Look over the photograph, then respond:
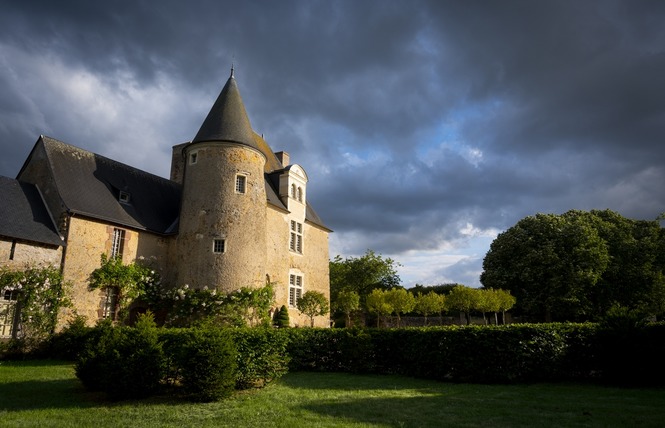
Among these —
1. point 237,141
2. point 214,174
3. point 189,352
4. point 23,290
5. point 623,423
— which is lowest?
point 623,423

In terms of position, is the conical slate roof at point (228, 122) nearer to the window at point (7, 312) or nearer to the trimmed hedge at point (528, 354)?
the window at point (7, 312)

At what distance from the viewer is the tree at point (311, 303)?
22.9m

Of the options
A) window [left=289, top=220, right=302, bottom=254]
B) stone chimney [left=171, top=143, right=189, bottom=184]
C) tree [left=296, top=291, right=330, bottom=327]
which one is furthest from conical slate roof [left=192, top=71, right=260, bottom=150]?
tree [left=296, top=291, right=330, bottom=327]

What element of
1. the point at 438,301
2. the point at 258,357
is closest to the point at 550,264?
the point at 438,301

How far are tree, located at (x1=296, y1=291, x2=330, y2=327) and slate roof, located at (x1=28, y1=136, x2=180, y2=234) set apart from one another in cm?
762

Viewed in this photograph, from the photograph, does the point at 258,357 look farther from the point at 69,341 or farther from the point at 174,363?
the point at 69,341

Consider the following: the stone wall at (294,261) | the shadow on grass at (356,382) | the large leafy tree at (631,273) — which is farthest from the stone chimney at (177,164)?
the large leafy tree at (631,273)

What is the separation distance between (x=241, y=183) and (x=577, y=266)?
2192 centimetres

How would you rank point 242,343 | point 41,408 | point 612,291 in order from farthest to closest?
point 612,291 < point 242,343 < point 41,408

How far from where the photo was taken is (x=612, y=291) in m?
29.2

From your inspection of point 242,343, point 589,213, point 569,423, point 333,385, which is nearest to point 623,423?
point 569,423

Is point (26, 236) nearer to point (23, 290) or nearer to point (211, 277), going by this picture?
point (23, 290)

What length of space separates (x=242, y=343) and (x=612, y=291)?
93.1 ft

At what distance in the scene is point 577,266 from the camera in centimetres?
2800
